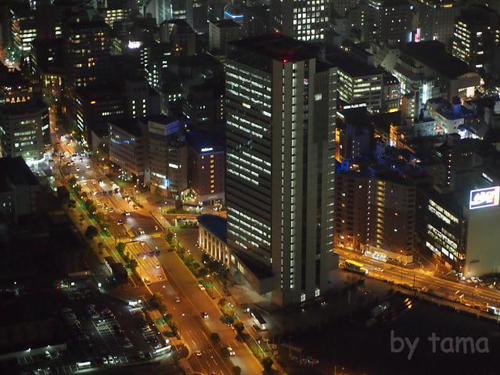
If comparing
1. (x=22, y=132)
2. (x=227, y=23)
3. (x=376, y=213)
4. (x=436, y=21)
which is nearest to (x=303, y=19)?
(x=227, y=23)

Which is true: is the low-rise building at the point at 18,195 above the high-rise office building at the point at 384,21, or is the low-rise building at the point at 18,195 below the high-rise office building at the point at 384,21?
below

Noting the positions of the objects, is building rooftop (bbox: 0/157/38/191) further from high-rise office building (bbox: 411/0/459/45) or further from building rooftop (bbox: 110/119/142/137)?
high-rise office building (bbox: 411/0/459/45)

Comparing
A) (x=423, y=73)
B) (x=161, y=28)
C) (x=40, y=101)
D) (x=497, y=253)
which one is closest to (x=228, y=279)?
(x=497, y=253)

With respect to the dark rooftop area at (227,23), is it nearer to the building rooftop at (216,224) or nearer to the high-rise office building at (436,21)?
the high-rise office building at (436,21)

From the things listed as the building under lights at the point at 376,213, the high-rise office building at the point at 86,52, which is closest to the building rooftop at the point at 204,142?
the building under lights at the point at 376,213

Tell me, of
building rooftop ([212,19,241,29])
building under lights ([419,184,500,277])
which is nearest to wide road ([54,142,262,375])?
building under lights ([419,184,500,277])
